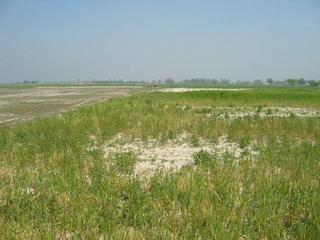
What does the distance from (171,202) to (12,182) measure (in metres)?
3.55

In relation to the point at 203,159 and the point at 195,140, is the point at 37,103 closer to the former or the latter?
the point at 195,140

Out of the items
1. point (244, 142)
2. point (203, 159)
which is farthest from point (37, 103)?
point (203, 159)

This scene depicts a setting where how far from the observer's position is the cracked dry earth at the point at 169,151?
975 cm

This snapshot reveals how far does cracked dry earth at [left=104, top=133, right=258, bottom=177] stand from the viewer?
9.75 metres

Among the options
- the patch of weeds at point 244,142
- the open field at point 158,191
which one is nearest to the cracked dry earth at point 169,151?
the open field at point 158,191

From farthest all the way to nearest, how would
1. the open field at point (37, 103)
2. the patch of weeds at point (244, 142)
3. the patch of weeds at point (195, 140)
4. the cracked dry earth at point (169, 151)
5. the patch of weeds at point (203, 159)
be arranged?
1. the open field at point (37, 103)
2. the patch of weeds at point (195, 140)
3. the patch of weeds at point (244, 142)
4. the cracked dry earth at point (169, 151)
5. the patch of weeds at point (203, 159)

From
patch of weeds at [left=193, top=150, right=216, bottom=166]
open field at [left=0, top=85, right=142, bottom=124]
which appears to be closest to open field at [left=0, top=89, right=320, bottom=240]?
patch of weeds at [left=193, top=150, right=216, bottom=166]

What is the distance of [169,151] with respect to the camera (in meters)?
11.6

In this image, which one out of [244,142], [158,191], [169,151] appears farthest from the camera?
[244,142]

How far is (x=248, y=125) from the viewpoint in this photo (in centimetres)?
1584

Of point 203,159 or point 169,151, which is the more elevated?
point 203,159

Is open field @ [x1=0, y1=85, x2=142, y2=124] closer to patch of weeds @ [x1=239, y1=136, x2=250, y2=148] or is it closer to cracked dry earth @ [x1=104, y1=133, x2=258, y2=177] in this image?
cracked dry earth @ [x1=104, y1=133, x2=258, y2=177]

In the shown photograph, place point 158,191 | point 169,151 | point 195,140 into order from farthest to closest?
1. point 195,140
2. point 169,151
3. point 158,191

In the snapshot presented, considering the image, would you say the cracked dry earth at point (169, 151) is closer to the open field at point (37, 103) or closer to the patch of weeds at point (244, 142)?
the patch of weeds at point (244, 142)
